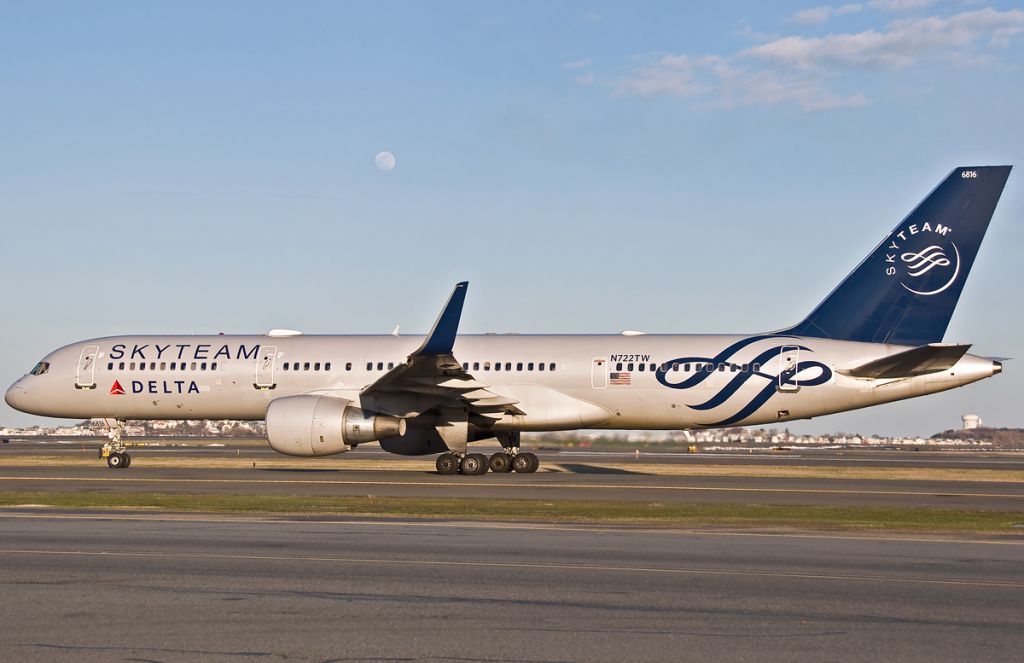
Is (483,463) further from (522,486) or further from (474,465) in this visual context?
(522,486)

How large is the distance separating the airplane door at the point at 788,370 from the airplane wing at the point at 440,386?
768cm

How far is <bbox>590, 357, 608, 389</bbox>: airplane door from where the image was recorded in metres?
33.3

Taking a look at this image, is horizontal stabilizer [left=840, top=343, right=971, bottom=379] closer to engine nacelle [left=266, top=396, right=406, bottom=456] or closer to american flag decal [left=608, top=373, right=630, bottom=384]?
american flag decal [left=608, top=373, right=630, bottom=384]

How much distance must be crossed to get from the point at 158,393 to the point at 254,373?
3532 mm

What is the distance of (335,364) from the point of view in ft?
A: 117

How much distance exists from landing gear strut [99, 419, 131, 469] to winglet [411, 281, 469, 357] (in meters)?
13.5

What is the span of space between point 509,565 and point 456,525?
5237 mm

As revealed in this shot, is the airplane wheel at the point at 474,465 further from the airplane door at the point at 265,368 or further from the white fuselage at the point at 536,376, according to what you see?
the airplane door at the point at 265,368

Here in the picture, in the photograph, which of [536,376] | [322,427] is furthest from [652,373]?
[322,427]

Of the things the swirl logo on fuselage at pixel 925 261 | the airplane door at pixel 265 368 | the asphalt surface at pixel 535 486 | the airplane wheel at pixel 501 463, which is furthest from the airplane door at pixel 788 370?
the airplane door at pixel 265 368

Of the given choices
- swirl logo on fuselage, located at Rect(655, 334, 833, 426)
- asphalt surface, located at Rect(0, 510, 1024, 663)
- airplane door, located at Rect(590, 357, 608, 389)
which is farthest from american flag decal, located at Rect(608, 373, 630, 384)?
asphalt surface, located at Rect(0, 510, 1024, 663)

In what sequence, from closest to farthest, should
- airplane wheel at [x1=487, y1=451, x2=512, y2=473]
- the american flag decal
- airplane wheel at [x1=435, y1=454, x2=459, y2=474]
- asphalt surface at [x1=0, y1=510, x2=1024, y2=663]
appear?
asphalt surface at [x1=0, y1=510, x2=1024, y2=663] → airplane wheel at [x1=435, y1=454, x2=459, y2=474] → the american flag decal → airplane wheel at [x1=487, y1=451, x2=512, y2=473]

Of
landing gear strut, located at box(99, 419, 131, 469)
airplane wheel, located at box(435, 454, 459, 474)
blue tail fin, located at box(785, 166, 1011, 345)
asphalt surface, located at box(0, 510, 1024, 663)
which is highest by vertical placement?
blue tail fin, located at box(785, 166, 1011, 345)

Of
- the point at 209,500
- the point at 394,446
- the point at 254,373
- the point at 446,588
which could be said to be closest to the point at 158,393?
the point at 254,373
